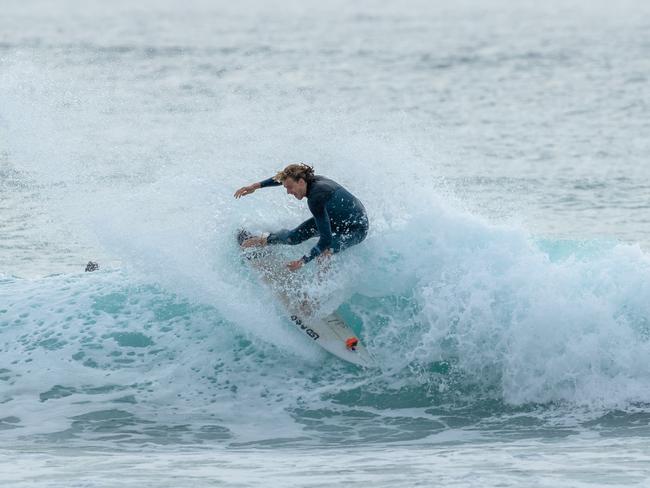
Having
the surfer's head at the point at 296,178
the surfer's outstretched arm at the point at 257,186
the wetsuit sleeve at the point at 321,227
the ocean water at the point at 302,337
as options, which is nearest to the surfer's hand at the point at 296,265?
the wetsuit sleeve at the point at 321,227

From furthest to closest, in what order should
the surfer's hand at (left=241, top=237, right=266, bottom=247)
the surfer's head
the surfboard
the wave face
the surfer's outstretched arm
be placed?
the surfer's hand at (left=241, top=237, right=266, bottom=247) → the surfboard → the surfer's outstretched arm → the surfer's head → the wave face

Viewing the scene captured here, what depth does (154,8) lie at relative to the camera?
117312mm

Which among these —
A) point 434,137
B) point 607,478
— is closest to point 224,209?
point 607,478

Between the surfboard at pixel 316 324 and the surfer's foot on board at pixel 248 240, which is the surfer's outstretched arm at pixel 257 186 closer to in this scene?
the surfer's foot on board at pixel 248 240

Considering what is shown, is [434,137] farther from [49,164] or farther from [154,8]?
[154,8]

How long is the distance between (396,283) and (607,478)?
5156mm

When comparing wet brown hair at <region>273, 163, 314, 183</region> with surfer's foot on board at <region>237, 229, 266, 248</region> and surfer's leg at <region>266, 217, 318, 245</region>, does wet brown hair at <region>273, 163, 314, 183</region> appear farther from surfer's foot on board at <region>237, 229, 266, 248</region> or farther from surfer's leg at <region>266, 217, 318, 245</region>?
surfer's foot on board at <region>237, 229, 266, 248</region>

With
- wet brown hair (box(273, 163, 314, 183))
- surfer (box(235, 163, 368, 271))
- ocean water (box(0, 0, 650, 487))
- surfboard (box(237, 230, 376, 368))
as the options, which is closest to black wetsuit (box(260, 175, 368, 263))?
surfer (box(235, 163, 368, 271))

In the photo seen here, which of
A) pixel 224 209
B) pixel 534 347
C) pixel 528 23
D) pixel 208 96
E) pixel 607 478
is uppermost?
pixel 528 23

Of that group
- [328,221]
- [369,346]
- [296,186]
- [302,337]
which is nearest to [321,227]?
[328,221]

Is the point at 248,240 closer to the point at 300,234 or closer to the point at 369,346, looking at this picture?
the point at 300,234

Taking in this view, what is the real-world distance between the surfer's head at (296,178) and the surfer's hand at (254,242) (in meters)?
1.30

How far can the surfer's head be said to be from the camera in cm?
1453

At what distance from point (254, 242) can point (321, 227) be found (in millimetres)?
1480
